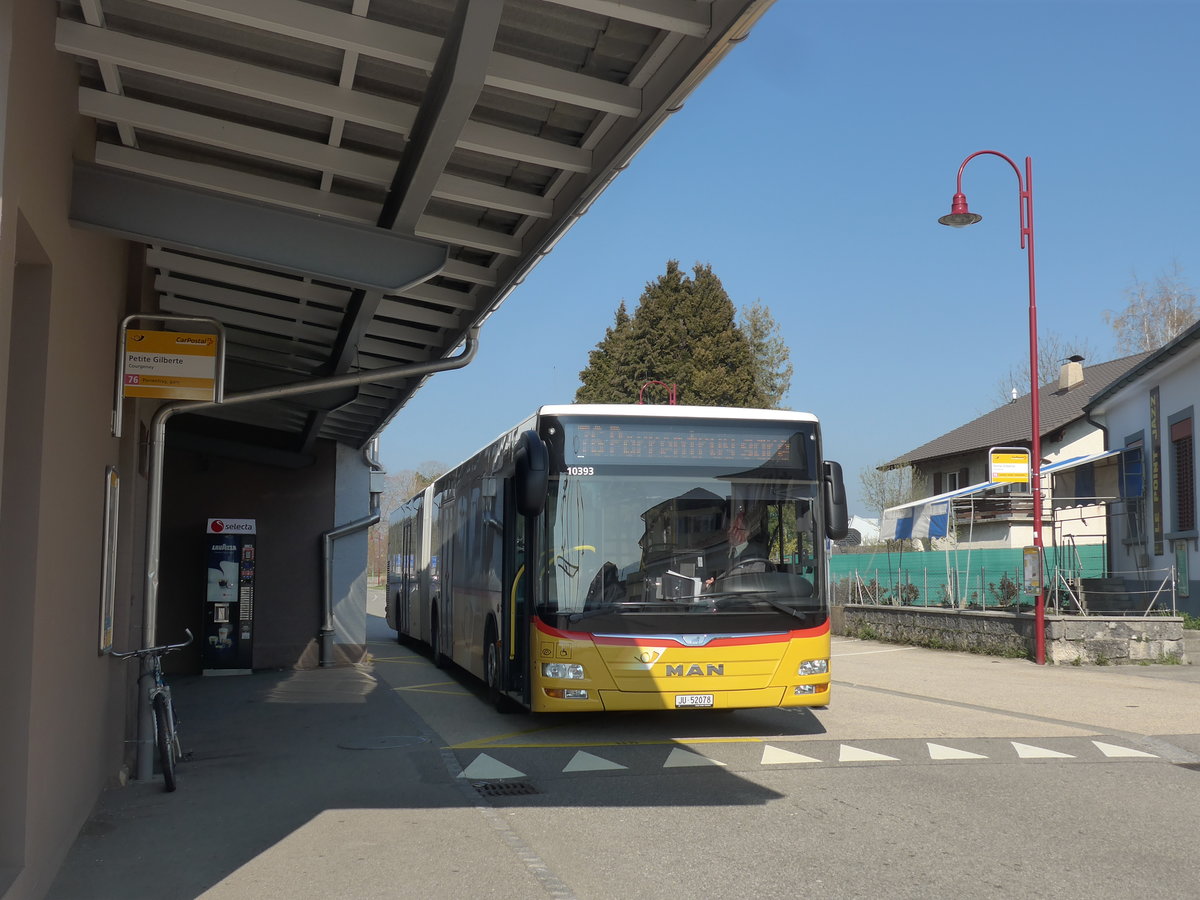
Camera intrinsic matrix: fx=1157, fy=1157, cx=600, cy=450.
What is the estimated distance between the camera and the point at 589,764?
8977 mm

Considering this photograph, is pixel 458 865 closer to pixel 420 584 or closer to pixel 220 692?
pixel 220 692

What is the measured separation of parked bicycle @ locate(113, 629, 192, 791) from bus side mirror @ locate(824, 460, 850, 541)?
552 cm

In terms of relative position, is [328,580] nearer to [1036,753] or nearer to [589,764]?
[589,764]

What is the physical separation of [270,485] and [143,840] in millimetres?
12337

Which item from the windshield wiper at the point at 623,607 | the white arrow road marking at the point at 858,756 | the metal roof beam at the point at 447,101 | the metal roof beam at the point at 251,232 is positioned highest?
the metal roof beam at the point at 447,101

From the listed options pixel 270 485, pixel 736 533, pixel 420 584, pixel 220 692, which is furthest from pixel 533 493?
pixel 420 584

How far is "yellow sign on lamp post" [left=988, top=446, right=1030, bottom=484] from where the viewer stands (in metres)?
19.8

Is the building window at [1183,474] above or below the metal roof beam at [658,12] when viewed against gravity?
below

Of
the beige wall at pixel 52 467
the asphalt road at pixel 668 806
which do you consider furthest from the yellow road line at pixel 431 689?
the beige wall at pixel 52 467

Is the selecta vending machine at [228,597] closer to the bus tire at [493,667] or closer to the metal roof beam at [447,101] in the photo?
the bus tire at [493,667]

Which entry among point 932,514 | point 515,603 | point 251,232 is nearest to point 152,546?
point 251,232

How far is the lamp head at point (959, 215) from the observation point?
17891 mm

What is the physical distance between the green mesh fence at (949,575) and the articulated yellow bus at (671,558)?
363 inches

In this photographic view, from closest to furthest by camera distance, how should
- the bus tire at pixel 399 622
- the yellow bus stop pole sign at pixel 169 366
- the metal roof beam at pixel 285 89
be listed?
the metal roof beam at pixel 285 89 → the yellow bus stop pole sign at pixel 169 366 → the bus tire at pixel 399 622
